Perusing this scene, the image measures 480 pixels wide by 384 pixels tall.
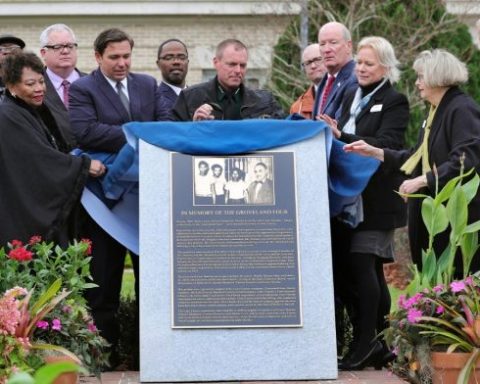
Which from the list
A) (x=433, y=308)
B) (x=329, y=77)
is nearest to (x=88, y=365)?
(x=433, y=308)

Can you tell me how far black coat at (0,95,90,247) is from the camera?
8344 millimetres

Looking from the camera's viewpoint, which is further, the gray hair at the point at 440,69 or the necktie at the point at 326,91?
the necktie at the point at 326,91

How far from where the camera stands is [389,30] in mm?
19938

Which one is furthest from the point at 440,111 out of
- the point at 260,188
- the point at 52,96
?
the point at 52,96

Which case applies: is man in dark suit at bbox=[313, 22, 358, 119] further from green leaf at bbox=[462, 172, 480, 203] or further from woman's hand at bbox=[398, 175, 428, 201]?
green leaf at bbox=[462, 172, 480, 203]

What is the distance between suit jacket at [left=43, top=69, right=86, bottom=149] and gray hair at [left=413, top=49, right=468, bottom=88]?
253cm

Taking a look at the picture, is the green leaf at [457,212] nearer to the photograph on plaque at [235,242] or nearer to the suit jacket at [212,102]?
the photograph on plaque at [235,242]

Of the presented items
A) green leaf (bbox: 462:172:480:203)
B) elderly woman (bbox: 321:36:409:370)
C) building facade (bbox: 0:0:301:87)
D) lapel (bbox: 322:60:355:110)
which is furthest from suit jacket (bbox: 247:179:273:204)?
building facade (bbox: 0:0:301:87)

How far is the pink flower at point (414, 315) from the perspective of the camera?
277 inches

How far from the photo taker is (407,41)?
63.8 feet

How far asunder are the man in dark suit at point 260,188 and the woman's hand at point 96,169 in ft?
3.86

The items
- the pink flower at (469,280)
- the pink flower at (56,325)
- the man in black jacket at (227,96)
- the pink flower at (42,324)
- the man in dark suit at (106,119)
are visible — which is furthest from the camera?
the man in dark suit at (106,119)

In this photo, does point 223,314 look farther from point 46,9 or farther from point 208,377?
point 46,9

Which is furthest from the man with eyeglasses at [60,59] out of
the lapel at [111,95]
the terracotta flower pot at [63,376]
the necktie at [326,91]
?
the terracotta flower pot at [63,376]
